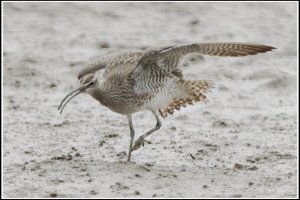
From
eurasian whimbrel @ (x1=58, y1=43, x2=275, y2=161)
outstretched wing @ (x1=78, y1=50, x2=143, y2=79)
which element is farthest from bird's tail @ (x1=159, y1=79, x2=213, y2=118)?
outstretched wing @ (x1=78, y1=50, x2=143, y2=79)

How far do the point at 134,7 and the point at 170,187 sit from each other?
238 inches

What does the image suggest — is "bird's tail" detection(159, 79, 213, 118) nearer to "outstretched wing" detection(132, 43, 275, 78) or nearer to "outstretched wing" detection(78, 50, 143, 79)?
"outstretched wing" detection(132, 43, 275, 78)

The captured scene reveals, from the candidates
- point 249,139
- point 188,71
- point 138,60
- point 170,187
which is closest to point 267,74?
point 188,71

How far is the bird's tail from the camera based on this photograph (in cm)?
958

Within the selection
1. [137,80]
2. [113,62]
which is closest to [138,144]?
[137,80]

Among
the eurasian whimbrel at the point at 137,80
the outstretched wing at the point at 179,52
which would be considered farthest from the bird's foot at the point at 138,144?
the outstretched wing at the point at 179,52

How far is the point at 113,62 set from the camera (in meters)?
9.28

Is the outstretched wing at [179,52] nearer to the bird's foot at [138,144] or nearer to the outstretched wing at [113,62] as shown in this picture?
the outstretched wing at [113,62]

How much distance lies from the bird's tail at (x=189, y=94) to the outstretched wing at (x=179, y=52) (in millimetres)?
438

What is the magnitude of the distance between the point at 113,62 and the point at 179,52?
75 centimetres

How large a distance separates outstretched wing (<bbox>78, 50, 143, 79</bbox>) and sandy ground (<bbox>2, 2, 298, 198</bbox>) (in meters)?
0.70

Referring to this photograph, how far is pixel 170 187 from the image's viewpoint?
7.91m

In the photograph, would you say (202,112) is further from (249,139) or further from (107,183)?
(107,183)

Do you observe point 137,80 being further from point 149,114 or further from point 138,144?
point 149,114
